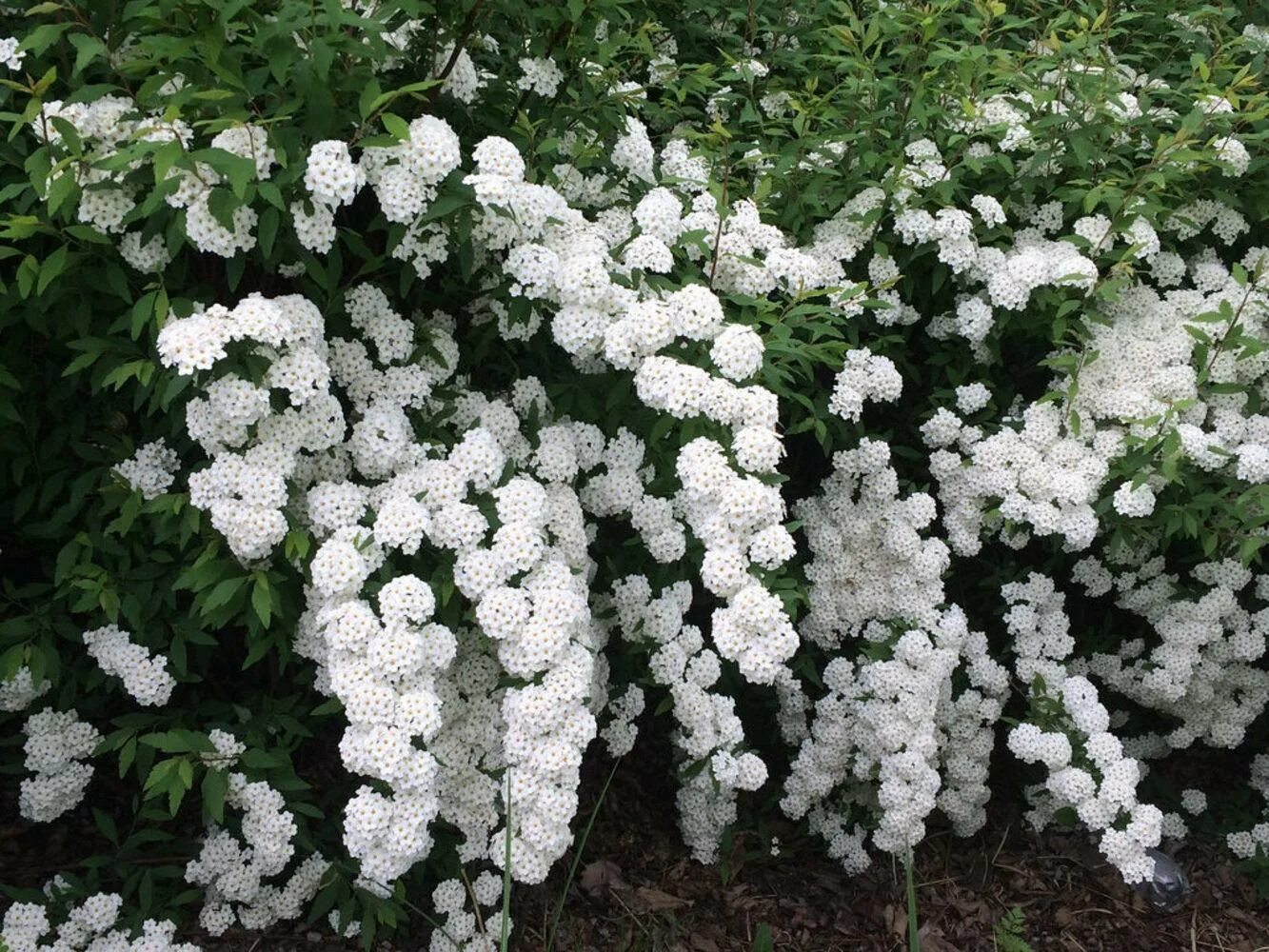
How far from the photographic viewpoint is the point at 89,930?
12.0 feet

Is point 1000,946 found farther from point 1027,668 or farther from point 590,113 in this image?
point 590,113

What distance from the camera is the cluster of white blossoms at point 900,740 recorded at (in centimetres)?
421

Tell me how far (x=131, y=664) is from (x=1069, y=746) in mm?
3063

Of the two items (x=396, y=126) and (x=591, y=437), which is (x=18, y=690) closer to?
(x=591, y=437)

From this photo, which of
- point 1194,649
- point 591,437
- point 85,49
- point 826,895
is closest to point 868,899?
point 826,895

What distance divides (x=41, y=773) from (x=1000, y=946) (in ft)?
10.5

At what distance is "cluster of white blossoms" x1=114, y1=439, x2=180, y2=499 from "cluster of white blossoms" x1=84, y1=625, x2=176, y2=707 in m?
0.41

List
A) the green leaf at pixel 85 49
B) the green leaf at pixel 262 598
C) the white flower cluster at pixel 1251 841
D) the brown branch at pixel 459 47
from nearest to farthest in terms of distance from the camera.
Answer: the green leaf at pixel 85 49
the green leaf at pixel 262 598
the brown branch at pixel 459 47
the white flower cluster at pixel 1251 841

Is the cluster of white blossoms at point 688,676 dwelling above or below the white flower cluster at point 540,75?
below

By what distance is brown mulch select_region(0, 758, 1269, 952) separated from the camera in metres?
4.18

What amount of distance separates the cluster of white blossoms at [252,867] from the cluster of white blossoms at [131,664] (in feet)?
1.08

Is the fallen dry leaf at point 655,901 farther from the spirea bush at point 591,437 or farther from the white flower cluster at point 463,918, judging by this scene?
the white flower cluster at point 463,918

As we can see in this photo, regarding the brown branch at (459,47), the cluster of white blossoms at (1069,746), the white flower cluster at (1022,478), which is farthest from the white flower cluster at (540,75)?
Answer: the cluster of white blossoms at (1069,746)

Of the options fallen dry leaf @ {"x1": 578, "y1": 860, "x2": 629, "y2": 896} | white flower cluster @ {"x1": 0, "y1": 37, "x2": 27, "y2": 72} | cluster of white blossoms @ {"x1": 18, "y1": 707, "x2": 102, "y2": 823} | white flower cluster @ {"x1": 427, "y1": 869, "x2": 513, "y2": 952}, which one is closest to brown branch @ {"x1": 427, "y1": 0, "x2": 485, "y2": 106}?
white flower cluster @ {"x1": 0, "y1": 37, "x2": 27, "y2": 72}
